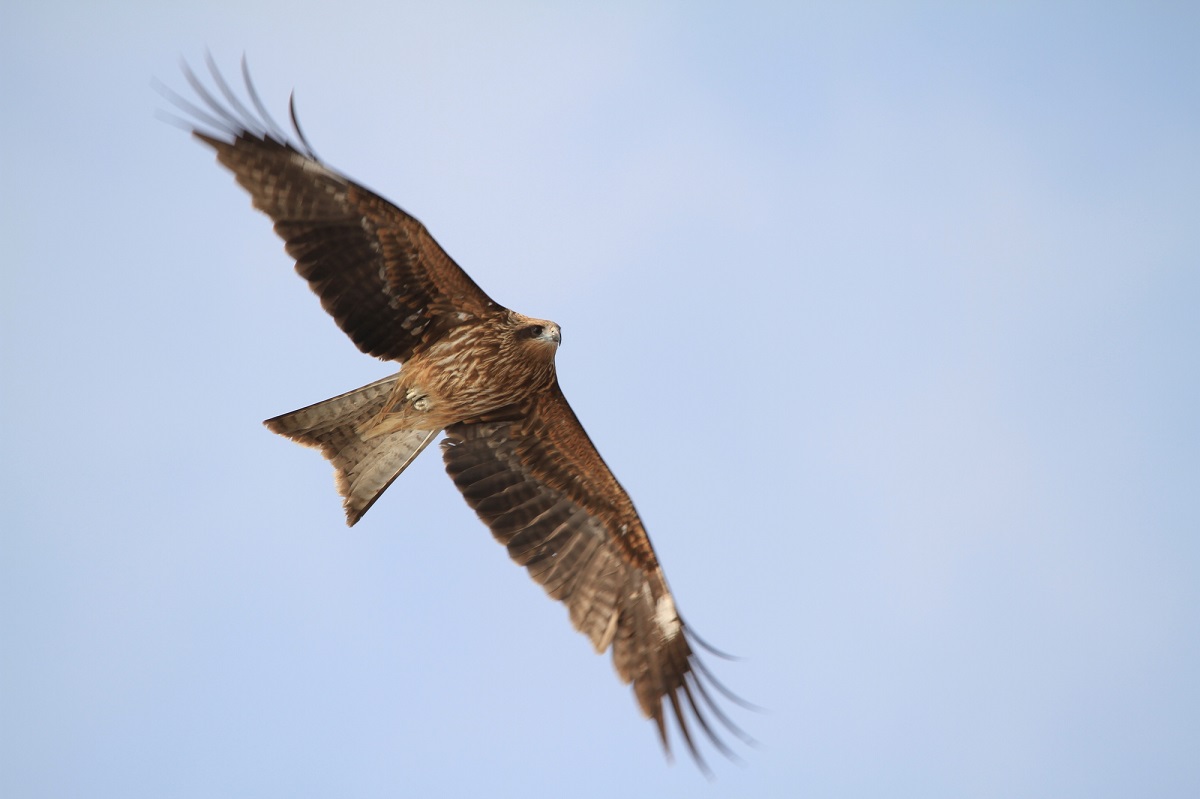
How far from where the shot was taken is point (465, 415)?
11945 mm

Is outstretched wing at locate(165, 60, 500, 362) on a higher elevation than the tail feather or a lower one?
higher

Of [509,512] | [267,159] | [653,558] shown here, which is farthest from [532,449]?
[267,159]

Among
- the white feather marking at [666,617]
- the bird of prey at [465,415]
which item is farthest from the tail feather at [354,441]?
the white feather marking at [666,617]

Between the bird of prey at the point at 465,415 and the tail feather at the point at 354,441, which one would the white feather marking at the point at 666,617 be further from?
the tail feather at the point at 354,441

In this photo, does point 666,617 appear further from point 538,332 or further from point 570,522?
point 538,332

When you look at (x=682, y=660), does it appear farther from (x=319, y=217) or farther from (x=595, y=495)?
(x=319, y=217)

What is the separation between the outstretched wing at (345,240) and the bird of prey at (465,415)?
12 mm

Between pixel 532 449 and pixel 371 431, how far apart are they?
5.25 feet

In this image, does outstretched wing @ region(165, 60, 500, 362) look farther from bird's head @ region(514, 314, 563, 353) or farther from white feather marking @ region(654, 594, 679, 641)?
white feather marking @ region(654, 594, 679, 641)

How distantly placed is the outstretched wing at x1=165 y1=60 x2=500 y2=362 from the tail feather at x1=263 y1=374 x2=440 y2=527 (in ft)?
1.70

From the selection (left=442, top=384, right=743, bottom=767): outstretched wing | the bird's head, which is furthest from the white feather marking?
the bird's head

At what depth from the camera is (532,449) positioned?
12227mm

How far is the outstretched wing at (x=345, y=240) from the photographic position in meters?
10.8

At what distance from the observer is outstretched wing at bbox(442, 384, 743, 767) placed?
11875mm
